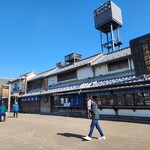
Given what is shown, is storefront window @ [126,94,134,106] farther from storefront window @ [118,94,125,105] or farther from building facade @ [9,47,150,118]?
storefront window @ [118,94,125,105]

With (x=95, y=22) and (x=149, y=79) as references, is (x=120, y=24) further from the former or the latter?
(x=149, y=79)

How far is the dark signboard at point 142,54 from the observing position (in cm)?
1078

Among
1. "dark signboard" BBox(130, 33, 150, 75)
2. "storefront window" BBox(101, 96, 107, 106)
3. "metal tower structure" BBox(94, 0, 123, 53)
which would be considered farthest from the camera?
"metal tower structure" BBox(94, 0, 123, 53)

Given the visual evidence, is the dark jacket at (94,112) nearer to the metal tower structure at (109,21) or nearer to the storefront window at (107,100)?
the storefront window at (107,100)

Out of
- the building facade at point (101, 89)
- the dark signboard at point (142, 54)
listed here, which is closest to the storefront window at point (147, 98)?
the building facade at point (101, 89)

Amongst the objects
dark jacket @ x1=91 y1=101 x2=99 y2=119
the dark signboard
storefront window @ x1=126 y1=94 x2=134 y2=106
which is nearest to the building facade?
storefront window @ x1=126 y1=94 x2=134 y2=106

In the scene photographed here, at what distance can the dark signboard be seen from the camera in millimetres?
10777

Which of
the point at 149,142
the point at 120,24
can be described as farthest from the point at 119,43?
the point at 149,142

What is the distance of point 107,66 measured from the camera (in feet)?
48.4

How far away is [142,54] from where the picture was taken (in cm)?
1108

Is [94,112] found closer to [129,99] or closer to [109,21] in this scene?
[129,99]

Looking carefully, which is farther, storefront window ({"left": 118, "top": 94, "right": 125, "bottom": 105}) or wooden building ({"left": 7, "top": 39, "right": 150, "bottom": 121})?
storefront window ({"left": 118, "top": 94, "right": 125, "bottom": 105})

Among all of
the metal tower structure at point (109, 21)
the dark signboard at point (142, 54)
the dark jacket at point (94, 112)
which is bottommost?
the dark jacket at point (94, 112)

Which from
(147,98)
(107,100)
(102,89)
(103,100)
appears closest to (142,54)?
(147,98)
